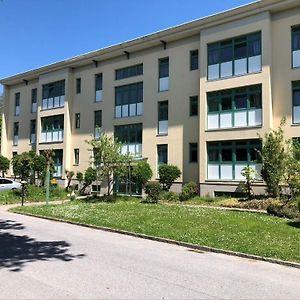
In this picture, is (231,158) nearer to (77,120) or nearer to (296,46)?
(296,46)

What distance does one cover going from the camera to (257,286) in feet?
25.9

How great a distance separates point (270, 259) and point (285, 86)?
50.1 feet

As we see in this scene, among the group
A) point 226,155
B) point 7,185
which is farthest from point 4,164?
point 226,155

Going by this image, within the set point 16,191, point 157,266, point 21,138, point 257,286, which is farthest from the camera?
point 21,138

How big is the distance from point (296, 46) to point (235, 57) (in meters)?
3.39

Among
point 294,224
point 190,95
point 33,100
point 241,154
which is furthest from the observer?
point 33,100

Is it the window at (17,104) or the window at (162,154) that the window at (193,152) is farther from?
the window at (17,104)

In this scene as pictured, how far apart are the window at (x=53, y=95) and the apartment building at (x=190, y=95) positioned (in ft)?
0.29

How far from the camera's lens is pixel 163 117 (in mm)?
29859

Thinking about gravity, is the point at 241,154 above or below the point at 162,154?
below

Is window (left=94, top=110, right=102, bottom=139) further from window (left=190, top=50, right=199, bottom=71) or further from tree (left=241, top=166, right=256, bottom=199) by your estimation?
tree (left=241, top=166, right=256, bottom=199)

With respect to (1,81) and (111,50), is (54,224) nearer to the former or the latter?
(111,50)

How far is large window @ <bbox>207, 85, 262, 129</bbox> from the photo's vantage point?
79.2ft

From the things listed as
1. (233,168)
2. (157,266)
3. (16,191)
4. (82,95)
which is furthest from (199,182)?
(157,266)
